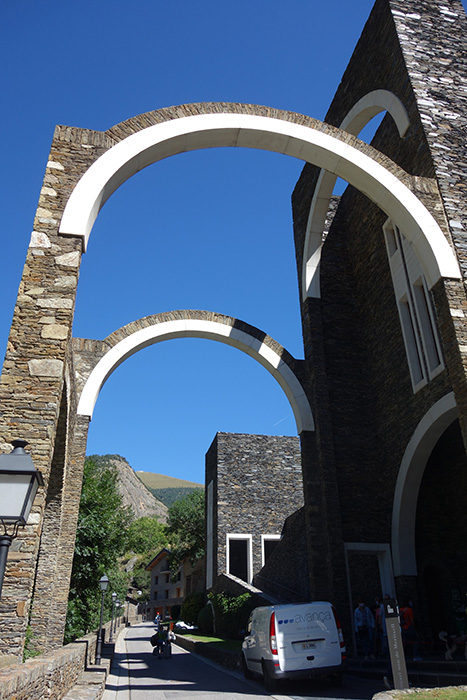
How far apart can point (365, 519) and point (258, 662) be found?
16.4ft

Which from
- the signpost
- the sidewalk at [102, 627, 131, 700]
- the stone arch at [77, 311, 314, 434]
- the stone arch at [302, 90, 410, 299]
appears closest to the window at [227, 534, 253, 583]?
the sidewalk at [102, 627, 131, 700]

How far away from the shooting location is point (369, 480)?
1308 cm

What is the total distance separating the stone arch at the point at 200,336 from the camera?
13.2 meters

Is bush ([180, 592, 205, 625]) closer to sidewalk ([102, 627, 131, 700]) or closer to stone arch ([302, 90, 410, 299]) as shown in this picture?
sidewalk ([102, 627, 131, 700])

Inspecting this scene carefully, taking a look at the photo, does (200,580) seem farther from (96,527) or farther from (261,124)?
(261,124)

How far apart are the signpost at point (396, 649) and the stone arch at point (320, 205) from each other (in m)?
9.21

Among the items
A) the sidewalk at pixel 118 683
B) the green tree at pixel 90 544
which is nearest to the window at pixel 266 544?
the green tree at pixel 90 544

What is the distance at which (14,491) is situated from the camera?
150 inches

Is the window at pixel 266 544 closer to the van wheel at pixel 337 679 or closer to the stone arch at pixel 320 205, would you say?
the stone arch at pixel 320 205

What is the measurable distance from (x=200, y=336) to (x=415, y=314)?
599cm

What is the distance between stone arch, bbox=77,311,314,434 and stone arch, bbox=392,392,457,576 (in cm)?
261

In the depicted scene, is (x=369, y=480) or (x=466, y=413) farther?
(x=369, y=480)

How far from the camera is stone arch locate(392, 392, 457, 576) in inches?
452

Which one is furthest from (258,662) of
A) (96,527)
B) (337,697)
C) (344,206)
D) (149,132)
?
(344,206)
